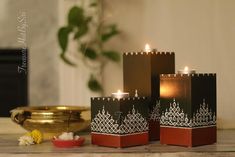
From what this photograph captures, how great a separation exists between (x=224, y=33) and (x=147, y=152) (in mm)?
627

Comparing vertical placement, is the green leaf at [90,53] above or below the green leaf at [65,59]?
above

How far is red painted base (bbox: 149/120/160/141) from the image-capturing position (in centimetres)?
112

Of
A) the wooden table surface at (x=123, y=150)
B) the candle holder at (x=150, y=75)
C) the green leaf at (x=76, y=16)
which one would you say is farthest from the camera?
the green leaf at (x=76, y=16)

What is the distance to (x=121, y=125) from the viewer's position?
1003 mm

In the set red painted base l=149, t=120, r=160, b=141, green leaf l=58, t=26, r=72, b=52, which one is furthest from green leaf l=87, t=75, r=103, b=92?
red painted base l=149, t=120, r=160, b=141

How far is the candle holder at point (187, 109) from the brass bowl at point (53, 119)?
231 mm

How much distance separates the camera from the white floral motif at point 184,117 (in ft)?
3.34

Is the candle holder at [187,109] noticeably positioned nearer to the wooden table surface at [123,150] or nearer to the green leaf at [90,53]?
the wooden table surface at [123,150]

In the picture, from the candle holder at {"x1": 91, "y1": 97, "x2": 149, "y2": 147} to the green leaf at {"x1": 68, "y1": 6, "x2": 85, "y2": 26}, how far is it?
422 millimetres

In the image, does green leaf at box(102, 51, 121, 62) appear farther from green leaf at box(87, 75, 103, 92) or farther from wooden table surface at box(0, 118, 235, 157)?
wooden table surface at box(0, 118, 235, 157)

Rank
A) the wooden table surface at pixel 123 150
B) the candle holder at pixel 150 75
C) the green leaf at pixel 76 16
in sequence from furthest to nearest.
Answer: the green leaf at pixel 76 16 → the candle holder at pixel 150 75 → the wooden table surface at pixel 123 150

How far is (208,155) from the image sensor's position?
3.13 ft

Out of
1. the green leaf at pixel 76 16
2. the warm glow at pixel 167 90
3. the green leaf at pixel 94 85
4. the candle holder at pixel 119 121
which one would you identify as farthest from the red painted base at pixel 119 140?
the green leaf at pixel 76 16

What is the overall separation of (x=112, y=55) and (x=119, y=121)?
1.51 feet
